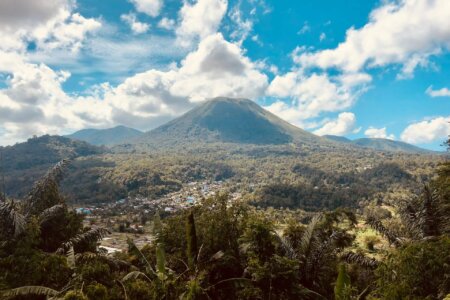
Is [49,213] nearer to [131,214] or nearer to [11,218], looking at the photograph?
[11,218]

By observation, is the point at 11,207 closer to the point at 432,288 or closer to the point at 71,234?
the point at 71,234

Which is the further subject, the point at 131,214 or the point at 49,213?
the point at 131,214

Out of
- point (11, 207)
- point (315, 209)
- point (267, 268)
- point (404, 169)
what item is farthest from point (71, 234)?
point (404, 169)

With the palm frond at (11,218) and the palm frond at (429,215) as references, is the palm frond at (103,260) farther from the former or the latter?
the palm frond at (429,215)

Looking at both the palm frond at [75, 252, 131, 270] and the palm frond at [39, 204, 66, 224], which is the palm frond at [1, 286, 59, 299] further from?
the palm frond at [39, 204, 66, 224]

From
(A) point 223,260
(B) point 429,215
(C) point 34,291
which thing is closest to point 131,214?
(A) point 223,260

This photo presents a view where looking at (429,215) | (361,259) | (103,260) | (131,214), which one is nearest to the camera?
(103,260)

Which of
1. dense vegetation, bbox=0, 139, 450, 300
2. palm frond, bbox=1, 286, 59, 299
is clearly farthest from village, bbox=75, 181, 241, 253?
palm frond, bbox=1, 286, 59, 299

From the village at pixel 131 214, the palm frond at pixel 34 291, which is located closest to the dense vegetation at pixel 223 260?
the palm frond at pixel 34 291
